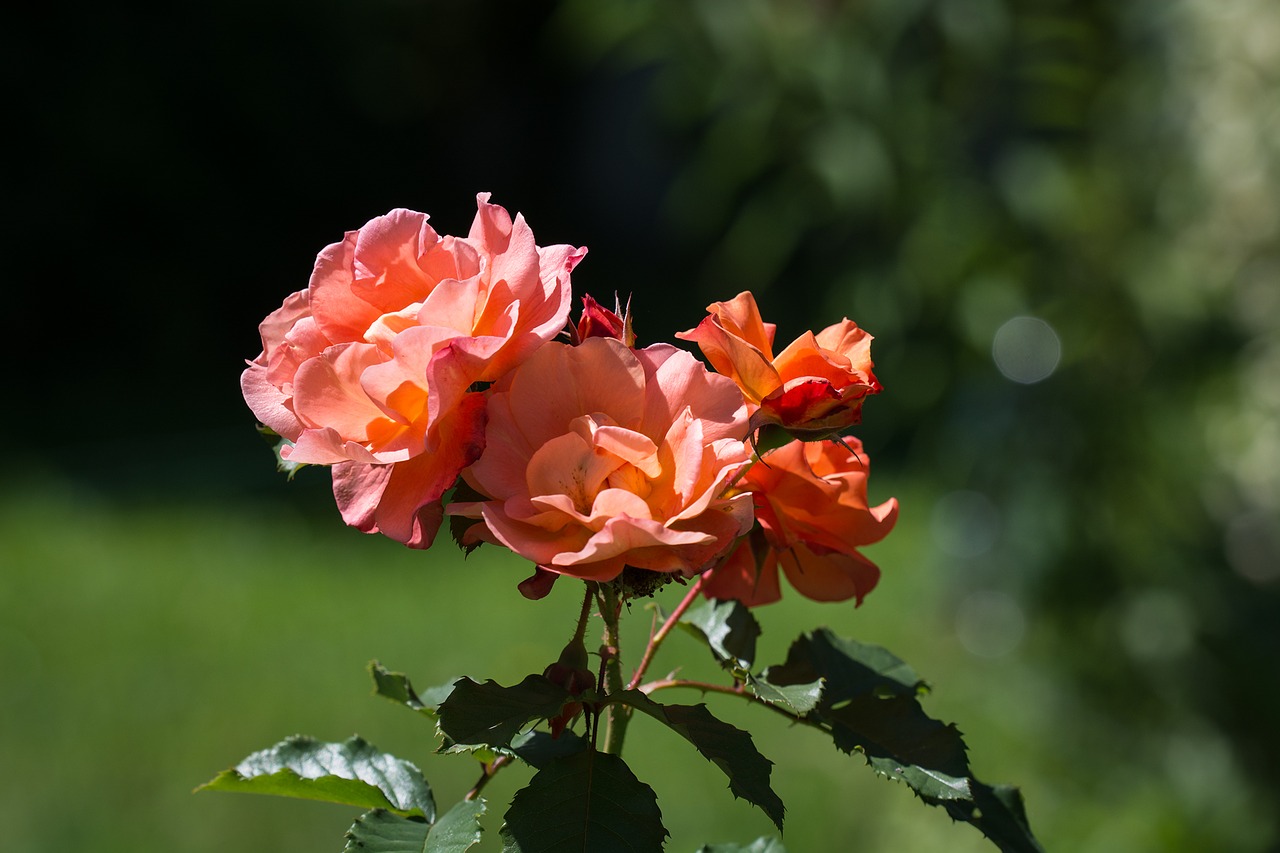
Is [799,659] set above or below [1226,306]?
below

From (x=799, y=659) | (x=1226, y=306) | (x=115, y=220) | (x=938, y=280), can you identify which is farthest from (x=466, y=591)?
(x=115, y=220)

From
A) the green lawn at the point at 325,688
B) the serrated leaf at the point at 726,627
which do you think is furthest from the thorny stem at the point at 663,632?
the green lawn at the point at 325,688

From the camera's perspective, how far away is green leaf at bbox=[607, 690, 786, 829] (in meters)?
0.60

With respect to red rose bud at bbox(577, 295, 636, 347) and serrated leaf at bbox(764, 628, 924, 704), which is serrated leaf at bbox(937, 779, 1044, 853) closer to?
serrated leaf at bbox(764, 628, 924, 704)

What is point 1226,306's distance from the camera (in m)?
2.39

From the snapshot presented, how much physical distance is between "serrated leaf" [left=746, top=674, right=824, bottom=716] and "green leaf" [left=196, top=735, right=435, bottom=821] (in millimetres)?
214

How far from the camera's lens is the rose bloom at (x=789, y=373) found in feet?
2.15

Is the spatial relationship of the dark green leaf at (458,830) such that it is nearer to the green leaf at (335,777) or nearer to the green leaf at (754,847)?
the green leaf at (335,777)

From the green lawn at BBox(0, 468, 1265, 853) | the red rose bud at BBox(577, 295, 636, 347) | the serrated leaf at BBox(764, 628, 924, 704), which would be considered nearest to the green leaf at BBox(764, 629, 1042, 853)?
the serrated leaf at BBox(764, 628, 924, 704)

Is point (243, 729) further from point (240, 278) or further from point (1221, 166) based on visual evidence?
point (240, 278)

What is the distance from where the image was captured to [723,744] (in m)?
0.63

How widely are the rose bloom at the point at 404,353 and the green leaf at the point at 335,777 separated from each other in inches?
7.2

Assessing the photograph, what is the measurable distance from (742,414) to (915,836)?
5.47 ft

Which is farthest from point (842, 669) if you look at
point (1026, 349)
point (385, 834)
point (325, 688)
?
point (325, 688)
